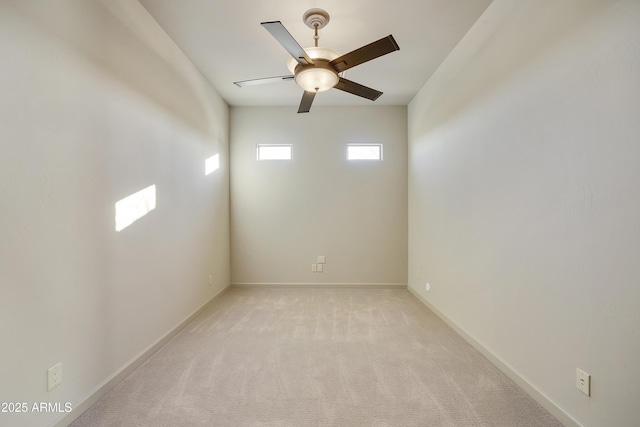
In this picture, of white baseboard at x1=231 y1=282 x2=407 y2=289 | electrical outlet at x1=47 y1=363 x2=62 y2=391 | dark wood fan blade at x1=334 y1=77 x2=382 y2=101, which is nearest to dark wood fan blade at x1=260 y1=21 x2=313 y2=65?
dark wood fan blade at x1=334 y1=77 x2=382 y2=101

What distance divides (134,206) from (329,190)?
9.42ft

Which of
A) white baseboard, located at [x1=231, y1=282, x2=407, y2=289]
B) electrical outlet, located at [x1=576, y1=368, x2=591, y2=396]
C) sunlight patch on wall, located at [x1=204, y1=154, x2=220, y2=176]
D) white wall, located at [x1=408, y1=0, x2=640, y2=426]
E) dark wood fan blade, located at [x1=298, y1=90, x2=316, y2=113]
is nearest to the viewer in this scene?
white wall, located at [x1=408, y1=0, x2=640, y2=426]

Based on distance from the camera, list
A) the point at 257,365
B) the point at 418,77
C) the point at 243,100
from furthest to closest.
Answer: the point at 243,100 < the point at 418,77 < the point at 257,365

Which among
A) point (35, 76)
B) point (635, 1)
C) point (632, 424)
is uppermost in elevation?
point (635, 1)

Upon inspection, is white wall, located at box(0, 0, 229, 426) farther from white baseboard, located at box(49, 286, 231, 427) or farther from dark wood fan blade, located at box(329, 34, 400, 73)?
dark wood fan blade, located at box(329, 34, 400, 73)

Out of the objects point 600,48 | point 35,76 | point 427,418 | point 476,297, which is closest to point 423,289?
point 476,297

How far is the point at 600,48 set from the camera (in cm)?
144

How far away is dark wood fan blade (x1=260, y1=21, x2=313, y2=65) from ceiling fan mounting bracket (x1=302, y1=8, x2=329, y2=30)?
527mm

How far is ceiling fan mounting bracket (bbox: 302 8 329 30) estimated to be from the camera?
2253 mm

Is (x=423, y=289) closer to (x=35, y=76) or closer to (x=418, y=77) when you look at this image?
(x=418, y=77)

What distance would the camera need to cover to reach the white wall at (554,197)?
1.34m

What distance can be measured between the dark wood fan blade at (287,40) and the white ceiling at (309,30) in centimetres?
66

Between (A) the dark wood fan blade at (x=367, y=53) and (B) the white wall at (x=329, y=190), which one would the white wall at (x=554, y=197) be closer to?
(A) the dark wood fan blade at (x=367, y=53)

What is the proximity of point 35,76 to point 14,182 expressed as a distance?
0.56 meters
